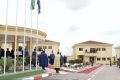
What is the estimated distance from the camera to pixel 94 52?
120 m

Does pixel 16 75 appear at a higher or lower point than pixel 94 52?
lower

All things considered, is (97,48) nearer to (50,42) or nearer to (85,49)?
(85,49)

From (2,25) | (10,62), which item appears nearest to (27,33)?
(2,25)

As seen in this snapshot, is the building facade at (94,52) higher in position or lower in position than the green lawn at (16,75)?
higher

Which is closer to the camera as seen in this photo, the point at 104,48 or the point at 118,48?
the point at 104,48

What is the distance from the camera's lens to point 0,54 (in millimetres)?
29656

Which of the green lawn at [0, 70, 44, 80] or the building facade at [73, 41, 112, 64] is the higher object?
the building facade at [73, 41, 112, 64]

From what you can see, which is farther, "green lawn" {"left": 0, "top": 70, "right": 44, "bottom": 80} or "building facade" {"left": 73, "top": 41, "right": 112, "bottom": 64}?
"building facade" {"left": 73, "top": 41, "right": 112, "bottom": 64}

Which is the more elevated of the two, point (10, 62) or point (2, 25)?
point (2, 25)

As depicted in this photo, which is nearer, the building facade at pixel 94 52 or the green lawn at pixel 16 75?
the green lawn at pixel 16 75

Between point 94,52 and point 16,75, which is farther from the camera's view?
point 94,52

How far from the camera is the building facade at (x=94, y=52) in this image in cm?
11938

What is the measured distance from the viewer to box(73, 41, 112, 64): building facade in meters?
119

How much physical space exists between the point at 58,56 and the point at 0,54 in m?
5.21
